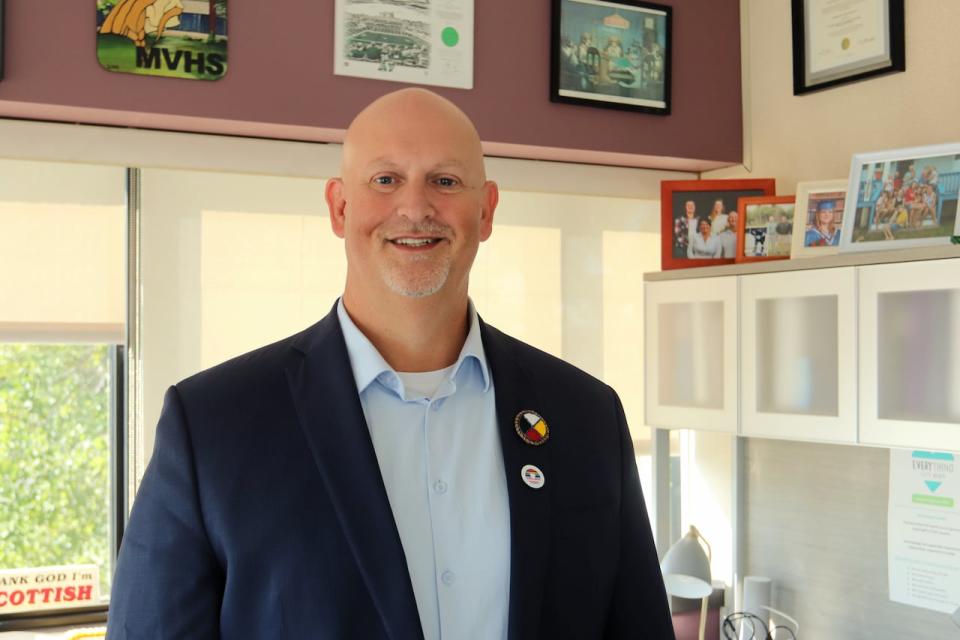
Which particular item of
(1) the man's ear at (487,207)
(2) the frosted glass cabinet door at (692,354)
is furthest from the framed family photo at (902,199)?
(1) the man's ear at (487,207)

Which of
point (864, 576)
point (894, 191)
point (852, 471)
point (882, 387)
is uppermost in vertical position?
point (894, 191)

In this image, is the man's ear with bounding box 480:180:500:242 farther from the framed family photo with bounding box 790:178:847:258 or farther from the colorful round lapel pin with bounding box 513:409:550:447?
the framed family photo with bounding box 790:178:847:258

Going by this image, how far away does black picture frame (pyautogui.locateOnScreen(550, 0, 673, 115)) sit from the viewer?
310 centimetres

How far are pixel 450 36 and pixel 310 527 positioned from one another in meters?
1.92

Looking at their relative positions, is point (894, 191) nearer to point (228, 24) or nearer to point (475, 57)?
point (475, 57)

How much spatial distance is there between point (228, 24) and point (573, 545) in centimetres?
181

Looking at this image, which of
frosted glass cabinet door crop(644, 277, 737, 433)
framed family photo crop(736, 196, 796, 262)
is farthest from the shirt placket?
framed family photo crop(736, 196, 796, 262)

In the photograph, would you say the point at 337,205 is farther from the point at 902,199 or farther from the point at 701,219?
the point at 701,219

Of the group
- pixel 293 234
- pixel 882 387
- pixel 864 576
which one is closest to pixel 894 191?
pixel 882 387

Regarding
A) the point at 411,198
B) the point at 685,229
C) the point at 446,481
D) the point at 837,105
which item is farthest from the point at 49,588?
the point at 837,105

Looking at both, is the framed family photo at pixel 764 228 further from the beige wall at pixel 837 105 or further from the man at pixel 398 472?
the man at pixel 398 472

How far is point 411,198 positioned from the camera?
148 centimetres

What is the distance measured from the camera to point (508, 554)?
1.46 m

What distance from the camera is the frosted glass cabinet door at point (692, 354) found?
2.82 m
